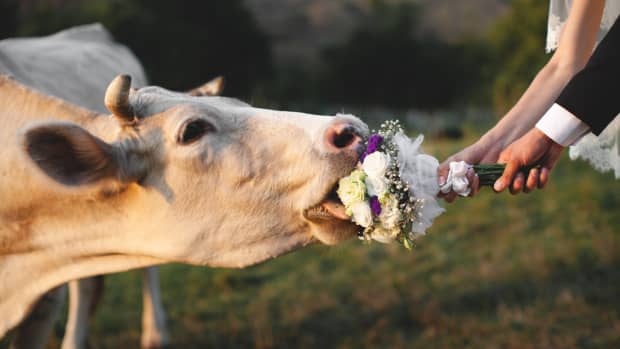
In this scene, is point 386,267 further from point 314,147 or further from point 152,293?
point 314,147

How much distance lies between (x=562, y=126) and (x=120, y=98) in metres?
1.73

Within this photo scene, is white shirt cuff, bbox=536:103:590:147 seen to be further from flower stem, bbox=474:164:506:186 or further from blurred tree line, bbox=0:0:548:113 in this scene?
blurred tree line, bbox=0:0:548:113

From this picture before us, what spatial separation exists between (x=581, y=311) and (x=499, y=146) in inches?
100

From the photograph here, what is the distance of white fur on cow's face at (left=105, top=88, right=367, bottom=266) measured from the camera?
2.65m

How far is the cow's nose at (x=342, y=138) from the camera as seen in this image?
254cm

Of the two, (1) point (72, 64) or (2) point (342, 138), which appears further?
(1) point (72, 64)

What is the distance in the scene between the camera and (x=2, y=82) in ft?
10.7

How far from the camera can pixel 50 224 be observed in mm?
3057

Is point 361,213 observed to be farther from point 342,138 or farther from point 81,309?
point 81,309

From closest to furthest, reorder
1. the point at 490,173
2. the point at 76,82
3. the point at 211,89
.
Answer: the point at 490,173, the point at 211,89, the point at 76,82

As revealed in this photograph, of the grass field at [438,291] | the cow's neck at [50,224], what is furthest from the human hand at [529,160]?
the grass field at [438,291]

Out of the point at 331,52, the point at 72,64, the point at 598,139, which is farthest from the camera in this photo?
the point at 331,52

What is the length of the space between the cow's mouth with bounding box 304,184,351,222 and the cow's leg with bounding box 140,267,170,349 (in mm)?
2786

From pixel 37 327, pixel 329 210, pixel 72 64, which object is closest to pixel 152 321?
pixel 37 327
